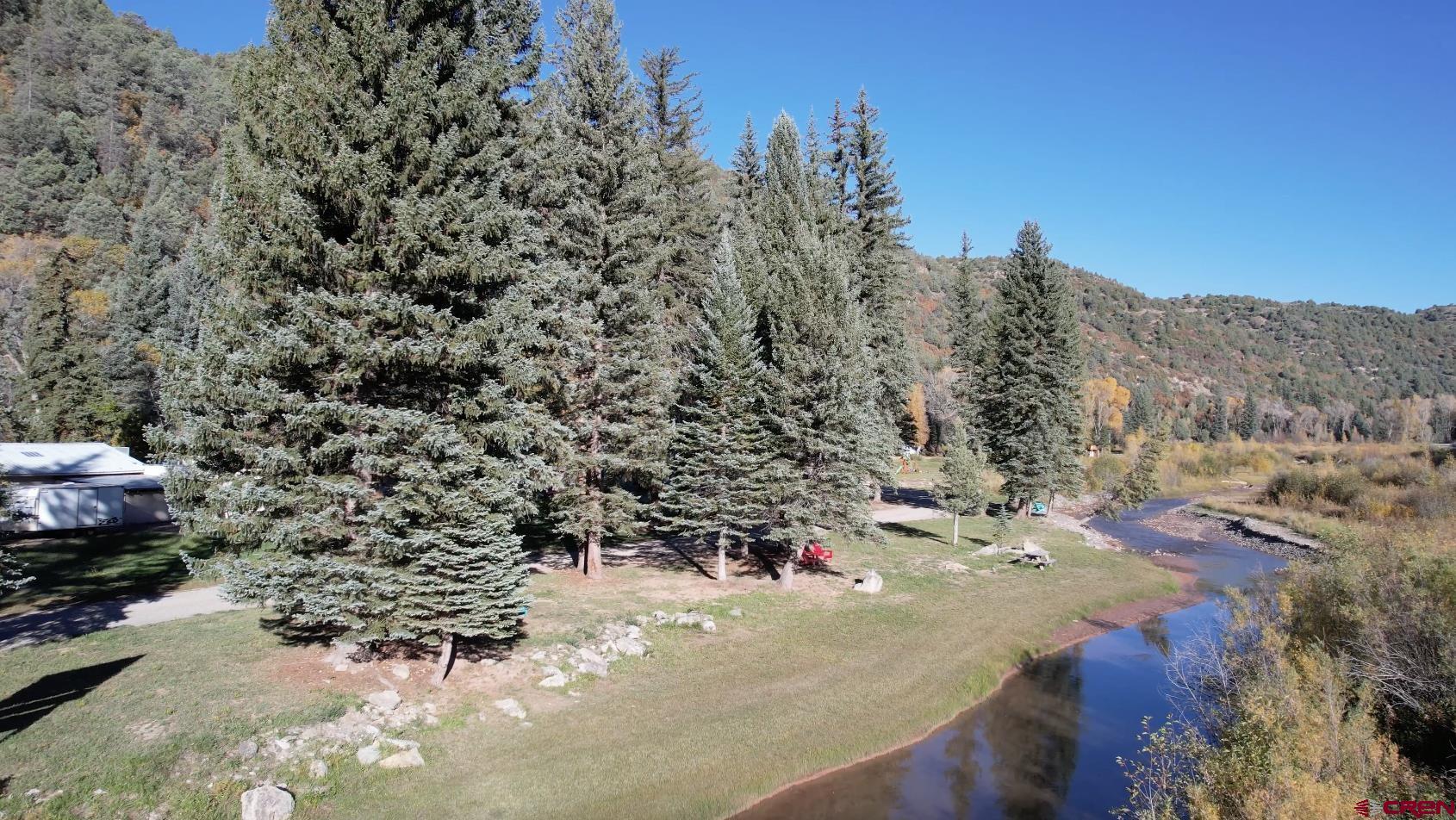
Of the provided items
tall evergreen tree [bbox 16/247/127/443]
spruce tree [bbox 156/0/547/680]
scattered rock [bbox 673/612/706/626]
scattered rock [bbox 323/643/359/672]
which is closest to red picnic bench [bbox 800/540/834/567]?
scattered rock [bbox 673/612/706/626]

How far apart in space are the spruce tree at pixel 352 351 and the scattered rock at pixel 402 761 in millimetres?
2062

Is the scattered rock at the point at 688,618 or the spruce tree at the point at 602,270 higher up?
the spruce tree at the point at 602,270

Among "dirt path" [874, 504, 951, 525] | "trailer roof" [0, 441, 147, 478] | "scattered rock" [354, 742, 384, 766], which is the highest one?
"trailer roof" [0, 441, 147, 478]

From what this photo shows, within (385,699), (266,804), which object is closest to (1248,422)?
(385,699)

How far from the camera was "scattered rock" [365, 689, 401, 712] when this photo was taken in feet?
41.0

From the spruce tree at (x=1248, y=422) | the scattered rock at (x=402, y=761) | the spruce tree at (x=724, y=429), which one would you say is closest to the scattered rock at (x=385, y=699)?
the scattered rock at (x=402, y=761)

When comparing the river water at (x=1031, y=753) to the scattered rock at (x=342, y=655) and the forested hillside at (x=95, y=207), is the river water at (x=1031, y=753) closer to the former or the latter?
the scattered rock at (x=342, y=655)

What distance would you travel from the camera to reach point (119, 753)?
10062mm

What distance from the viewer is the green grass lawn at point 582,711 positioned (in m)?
10.2

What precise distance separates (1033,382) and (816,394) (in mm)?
20555

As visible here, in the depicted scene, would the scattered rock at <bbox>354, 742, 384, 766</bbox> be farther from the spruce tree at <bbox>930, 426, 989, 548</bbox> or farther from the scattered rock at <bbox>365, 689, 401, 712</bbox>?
the spruce tree at <bbox>930, 426, 989, 548</bbox>

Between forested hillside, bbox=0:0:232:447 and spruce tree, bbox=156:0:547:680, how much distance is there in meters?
1.41

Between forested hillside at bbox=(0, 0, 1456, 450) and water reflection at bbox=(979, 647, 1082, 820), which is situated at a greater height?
forested hillside at bbox=(0, 0, 1456, 450)

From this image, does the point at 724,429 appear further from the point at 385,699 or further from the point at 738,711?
the point at 385,699
